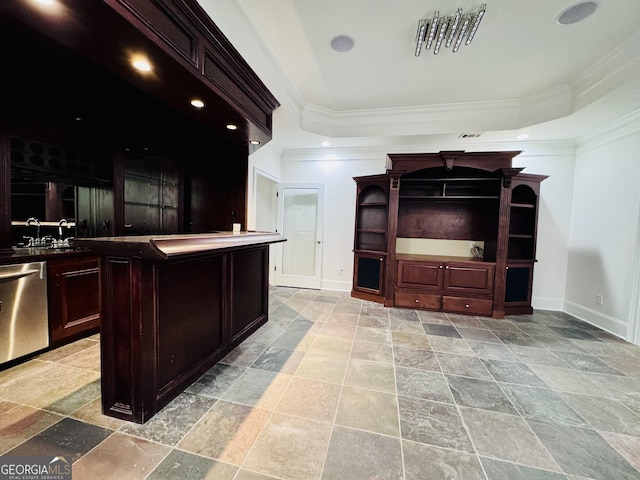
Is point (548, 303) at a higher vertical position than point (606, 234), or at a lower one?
lower

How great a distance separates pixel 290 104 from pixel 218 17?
4.69ft

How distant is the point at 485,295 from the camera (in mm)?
3732

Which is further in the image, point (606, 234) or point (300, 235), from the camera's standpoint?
point (300, 235)

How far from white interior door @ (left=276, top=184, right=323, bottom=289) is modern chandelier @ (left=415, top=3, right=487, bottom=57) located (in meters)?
3.01

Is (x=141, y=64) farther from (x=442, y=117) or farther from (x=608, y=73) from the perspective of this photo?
(x=608, y=73)

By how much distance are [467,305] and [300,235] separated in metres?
3.23

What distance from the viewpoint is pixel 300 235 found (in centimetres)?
524

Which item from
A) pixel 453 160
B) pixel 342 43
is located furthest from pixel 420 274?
pixel 342 43

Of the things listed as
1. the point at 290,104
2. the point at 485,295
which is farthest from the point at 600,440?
A: the point at 290,104

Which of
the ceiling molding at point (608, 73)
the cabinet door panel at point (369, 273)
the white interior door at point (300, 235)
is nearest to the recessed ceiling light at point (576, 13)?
the ceiling molding at point (608, 73)

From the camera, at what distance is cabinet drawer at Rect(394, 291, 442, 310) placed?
3.88 metres

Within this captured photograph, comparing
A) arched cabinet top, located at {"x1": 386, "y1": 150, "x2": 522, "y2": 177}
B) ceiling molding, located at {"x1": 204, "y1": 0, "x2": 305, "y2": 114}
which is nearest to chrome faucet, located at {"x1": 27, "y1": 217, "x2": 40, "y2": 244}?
ceiling molding, located at {"x1": 204, "y1": 0, "x2": 305, "y2": 114}

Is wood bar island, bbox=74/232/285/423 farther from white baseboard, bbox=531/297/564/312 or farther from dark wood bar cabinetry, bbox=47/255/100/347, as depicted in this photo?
white baseboard, bbox=531/297/564/312

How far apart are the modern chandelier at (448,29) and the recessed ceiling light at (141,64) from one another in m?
2.19
